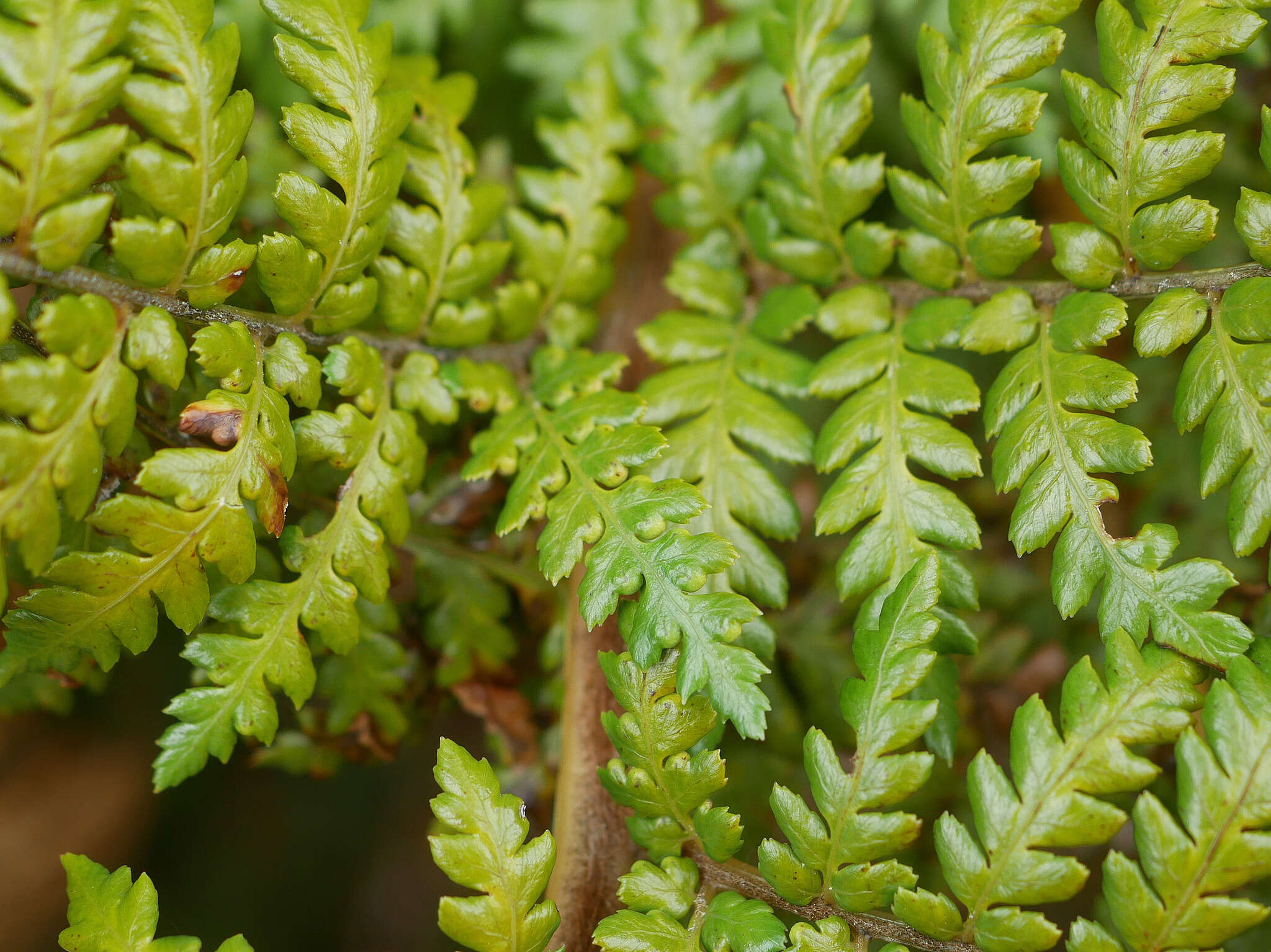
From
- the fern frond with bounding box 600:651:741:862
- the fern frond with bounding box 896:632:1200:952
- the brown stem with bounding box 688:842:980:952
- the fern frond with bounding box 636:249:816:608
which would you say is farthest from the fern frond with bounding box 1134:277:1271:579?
the fern frond with bounding box 600:651:741:862

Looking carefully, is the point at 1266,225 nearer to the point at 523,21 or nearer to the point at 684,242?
the point at 684,242

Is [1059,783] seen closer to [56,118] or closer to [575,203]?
[575,203]

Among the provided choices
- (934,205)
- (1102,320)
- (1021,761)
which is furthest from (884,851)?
(934,205)

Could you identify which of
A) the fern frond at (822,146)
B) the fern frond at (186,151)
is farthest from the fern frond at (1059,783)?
the fern frond at (186,151)

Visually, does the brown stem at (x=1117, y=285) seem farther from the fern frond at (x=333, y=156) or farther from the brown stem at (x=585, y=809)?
the fern frond at (x=333, y=156)

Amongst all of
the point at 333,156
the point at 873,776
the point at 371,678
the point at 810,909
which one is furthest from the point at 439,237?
the point at 810,909

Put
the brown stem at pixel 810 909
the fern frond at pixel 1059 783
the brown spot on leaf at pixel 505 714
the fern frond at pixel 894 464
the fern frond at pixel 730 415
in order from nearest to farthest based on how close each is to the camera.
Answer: the fern frond at pixel 1059 783, the brown stem at pixel 810 909, the fern frond at pixel 894 464, the fern frond at pixel 730 415, the brown spot on leaf at pixel 505 714
